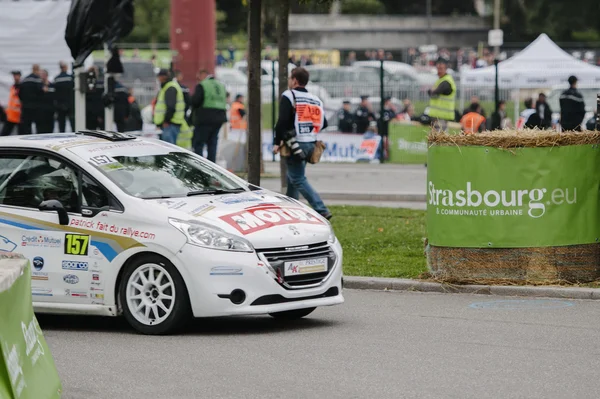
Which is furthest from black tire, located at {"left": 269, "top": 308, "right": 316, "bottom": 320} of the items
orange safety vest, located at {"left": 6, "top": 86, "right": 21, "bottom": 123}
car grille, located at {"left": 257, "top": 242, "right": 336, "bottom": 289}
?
orange safety vest, located at {"left": 6, "top": 86, "right": 21, "bottom": 123}

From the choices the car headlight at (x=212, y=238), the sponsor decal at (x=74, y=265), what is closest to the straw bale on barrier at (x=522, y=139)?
the car headlight at (x=212, y=238)

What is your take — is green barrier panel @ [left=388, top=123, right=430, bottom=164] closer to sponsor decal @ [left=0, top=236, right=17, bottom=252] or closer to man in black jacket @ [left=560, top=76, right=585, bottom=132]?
man in black jacket @ [left=560, top=76, right=585, bottom=132]

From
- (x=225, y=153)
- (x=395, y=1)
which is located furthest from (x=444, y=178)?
(x=395, y=1)

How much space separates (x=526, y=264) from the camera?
35.6ft

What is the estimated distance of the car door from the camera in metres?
9.08

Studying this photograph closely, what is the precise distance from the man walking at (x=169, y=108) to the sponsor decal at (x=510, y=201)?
38.1 feet

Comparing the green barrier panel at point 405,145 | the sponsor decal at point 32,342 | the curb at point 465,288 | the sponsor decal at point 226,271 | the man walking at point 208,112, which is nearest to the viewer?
the sponsor decal at point 32,342

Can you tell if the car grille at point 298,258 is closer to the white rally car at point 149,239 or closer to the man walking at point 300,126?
the white rally car at point 149,239

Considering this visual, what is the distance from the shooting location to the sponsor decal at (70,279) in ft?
29.8

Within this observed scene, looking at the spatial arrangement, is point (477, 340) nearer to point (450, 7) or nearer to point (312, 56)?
point (312, 56)

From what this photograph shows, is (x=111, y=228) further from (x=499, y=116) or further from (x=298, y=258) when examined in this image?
(x=499, y=116)

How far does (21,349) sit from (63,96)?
2366 centimetres

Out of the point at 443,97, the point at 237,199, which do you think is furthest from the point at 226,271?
the point at 443,97

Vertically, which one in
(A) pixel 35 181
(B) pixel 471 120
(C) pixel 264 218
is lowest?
(C) pixel 264 218
